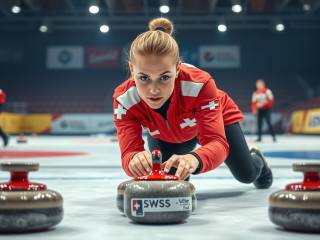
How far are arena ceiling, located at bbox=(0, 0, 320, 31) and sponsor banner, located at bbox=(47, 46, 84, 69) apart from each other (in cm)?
100

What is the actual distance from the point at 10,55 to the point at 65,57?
102 inches

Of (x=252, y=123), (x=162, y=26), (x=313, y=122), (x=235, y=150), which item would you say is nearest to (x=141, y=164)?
(x=162, y=26)

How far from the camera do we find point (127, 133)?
2.38 metres

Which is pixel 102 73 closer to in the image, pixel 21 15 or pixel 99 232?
pixel 21 15

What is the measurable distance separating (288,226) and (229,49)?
22685 millimetres

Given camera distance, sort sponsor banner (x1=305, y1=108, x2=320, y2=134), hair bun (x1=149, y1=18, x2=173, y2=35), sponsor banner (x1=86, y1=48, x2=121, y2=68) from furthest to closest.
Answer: sponsor banner (x1=86, y1=48, x2=121, y2=68)
sponsor banner (x1=305, y1=108, x2=320, y2=134)
hair bun (x1=149, y1=18, x2=173, y2=35)

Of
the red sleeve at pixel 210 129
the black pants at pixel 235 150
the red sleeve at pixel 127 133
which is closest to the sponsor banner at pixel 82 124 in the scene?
the black pants at pixel 235 150

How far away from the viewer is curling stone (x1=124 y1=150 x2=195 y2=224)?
1.82m

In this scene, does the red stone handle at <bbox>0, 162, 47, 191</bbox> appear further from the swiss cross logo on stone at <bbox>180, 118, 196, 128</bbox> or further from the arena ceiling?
the arena ceiling

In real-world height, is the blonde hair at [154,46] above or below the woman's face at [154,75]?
above

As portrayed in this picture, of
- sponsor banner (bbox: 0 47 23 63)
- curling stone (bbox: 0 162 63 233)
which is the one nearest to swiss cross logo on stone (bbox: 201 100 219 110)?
curling stone (bbox: 0 162 63 233)

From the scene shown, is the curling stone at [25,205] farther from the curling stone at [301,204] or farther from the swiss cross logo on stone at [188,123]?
the swiss cross logo on stone at [188,123]

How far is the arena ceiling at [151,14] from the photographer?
835 inches

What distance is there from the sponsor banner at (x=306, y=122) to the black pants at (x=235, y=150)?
15170 millimetres
